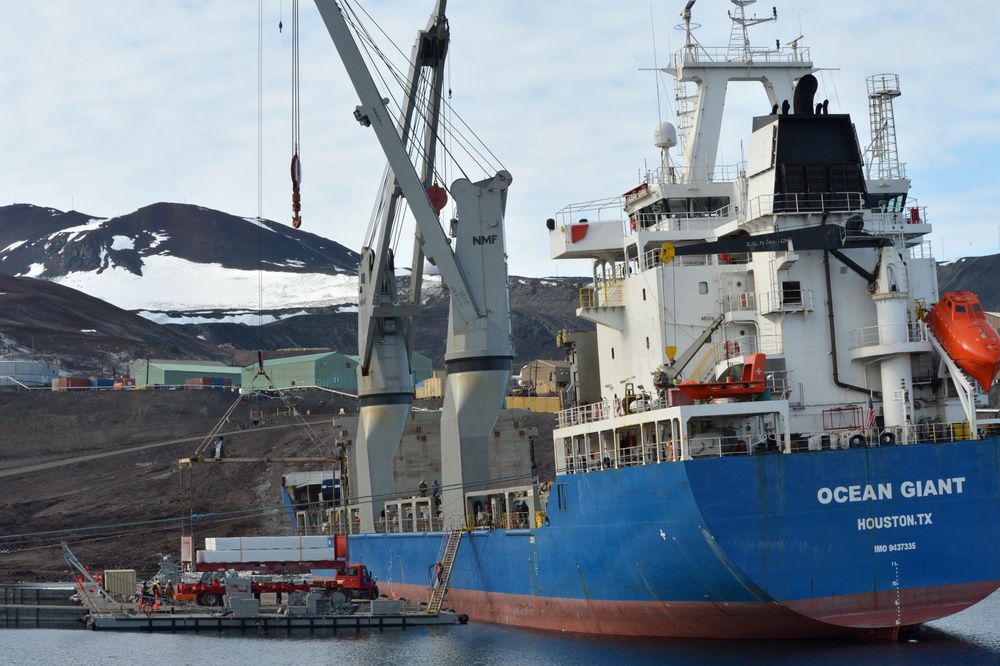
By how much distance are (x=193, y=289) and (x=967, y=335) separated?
477 ft

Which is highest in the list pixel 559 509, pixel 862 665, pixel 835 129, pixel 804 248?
pixel 835 129

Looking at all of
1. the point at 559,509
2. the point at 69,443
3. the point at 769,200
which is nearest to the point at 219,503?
the point at 69,443

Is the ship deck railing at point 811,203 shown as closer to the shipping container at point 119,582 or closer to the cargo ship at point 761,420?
the cargo ship at point 761,420

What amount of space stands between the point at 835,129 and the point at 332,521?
25.7 meters

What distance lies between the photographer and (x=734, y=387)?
24453mm

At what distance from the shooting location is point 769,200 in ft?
87.1

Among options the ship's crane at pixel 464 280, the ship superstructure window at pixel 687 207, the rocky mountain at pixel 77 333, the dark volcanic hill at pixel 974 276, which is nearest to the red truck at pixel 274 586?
the ship's crane at pixel 464 280

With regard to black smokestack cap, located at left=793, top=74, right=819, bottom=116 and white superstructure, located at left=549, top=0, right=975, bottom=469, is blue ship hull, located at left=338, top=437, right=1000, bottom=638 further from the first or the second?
black smokestack cap, located at left=793, top=74, right=819, bottom=116

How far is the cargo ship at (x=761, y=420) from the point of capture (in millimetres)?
23438

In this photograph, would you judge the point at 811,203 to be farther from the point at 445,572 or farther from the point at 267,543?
the point at 267,543

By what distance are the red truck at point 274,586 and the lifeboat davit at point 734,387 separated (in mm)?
15155

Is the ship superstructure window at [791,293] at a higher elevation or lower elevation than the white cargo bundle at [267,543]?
higher

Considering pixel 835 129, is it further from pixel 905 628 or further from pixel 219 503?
pixel 219 503

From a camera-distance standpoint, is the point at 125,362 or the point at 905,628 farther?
the point at 125,362
